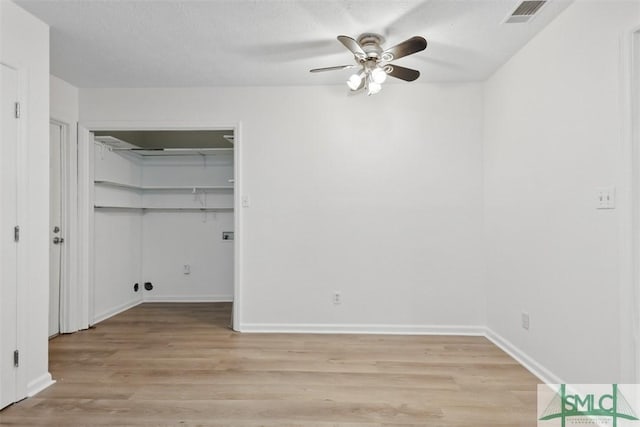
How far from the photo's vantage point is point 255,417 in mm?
2029

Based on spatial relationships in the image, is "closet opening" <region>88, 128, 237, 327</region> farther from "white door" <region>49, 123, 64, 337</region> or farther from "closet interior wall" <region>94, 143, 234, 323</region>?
"white door" <region>49, 123, 64, 337</region>

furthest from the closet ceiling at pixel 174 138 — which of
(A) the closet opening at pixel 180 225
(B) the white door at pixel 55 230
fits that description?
(B) the white door at pixel 55 230

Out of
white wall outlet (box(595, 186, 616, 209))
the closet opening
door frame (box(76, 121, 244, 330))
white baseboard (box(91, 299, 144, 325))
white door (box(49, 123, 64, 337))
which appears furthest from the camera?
the closet opening

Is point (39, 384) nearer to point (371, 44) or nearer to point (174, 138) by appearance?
point (174, 138)

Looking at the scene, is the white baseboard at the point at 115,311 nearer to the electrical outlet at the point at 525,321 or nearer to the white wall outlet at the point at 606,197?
the electrical outlet at the point at 525,321

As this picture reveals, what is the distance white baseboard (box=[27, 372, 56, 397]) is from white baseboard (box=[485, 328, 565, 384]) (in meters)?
3.35

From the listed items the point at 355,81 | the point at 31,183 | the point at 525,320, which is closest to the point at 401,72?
the point at 355,81

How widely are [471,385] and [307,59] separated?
2748 mm

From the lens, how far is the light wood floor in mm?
2037

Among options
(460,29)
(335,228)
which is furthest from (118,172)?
(460,29)

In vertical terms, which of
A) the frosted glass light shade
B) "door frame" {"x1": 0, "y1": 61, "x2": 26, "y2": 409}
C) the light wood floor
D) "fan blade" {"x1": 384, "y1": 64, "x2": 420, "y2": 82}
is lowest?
the light wood floor

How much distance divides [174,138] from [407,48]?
300cm

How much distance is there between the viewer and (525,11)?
7.50 ft

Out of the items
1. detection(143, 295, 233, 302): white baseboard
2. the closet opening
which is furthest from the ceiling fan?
detection(143, 295, 233, 302): white baseboard
